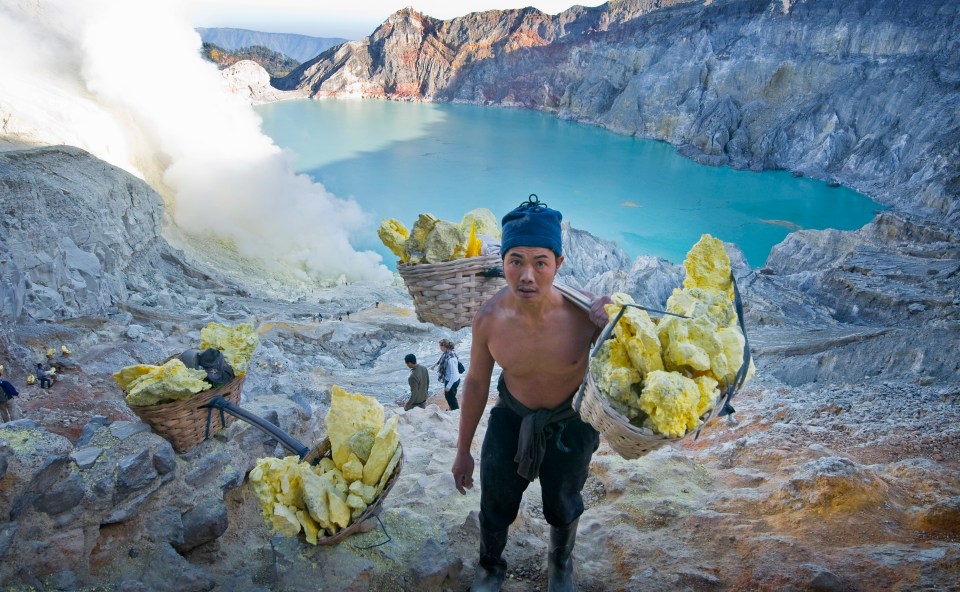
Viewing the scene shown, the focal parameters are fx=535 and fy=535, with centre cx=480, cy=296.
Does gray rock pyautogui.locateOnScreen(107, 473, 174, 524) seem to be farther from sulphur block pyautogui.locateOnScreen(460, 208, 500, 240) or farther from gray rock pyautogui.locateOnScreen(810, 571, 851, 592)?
gray rock pyautogui.locateOnScreen(810, 571, 851, 592)

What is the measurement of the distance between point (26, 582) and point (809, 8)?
3269 cm

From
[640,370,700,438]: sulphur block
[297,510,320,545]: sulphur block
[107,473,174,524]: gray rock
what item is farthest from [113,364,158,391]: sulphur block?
[640,370,700,438]: sulphur block

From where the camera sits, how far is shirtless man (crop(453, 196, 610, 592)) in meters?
1.47

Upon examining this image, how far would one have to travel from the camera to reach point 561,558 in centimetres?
180

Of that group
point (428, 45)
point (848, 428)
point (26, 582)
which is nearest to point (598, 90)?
point (428, 45)

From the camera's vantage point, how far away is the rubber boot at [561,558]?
177cm

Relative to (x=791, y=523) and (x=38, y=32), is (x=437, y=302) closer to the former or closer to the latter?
(x=791, y=523)

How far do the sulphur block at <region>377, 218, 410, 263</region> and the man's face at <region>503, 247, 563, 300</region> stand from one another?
25.5 inches

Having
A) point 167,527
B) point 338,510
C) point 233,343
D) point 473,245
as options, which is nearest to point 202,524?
point 167,527

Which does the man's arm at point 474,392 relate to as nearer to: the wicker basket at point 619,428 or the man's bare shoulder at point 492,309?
the man's bare shoulder at point 492,309

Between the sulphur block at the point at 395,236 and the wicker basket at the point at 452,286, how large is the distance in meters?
0.11

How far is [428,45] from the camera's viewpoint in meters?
41.3

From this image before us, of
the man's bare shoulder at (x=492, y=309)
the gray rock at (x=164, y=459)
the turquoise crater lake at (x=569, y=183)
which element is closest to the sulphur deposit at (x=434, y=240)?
the man's bare shoulder at (x=492, y=309)

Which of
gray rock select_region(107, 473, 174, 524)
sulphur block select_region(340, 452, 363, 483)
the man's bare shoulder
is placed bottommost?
gray rock select_region(107, 473, 174, 524)
